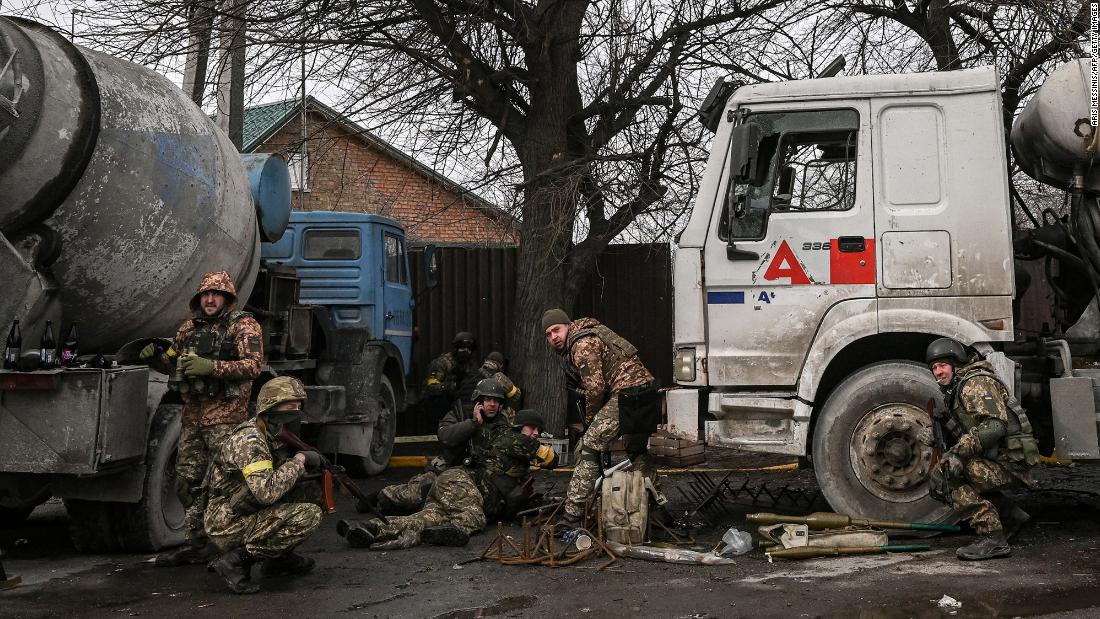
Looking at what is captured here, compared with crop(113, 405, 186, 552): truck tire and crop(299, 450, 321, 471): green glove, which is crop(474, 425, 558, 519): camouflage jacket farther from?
crop(113, 405, 186, 552): truck tire

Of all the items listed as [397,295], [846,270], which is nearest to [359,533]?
[846,270]

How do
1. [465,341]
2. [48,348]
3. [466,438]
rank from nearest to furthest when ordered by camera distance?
[48,348] → [466,438] → [465,341]

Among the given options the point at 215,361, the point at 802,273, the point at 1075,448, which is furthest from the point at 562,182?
the point at 1075,448

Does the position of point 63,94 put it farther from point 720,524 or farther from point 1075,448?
point 1075,448

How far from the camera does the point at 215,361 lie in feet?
20.6

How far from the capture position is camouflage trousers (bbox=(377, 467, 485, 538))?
698cm

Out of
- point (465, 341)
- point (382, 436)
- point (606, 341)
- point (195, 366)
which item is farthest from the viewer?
point (465, 341)

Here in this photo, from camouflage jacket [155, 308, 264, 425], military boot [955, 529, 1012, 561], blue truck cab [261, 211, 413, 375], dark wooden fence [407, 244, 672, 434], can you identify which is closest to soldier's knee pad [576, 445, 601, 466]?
camouflage jacket [155, 308, 264, 425]

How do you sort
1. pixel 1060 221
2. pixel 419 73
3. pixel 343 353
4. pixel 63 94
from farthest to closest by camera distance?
1. pixel 419 73
2. pixel 343 353
3. pixel 1060 221
4. pixel 63 94

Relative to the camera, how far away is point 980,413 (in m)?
5.81

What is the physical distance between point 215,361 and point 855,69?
23.9ft

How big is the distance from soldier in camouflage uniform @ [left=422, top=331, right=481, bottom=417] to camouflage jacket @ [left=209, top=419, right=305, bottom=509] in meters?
5.72

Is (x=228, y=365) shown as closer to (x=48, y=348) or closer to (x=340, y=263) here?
(x=48, y=348)

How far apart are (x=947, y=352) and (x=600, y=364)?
2.06 meters
